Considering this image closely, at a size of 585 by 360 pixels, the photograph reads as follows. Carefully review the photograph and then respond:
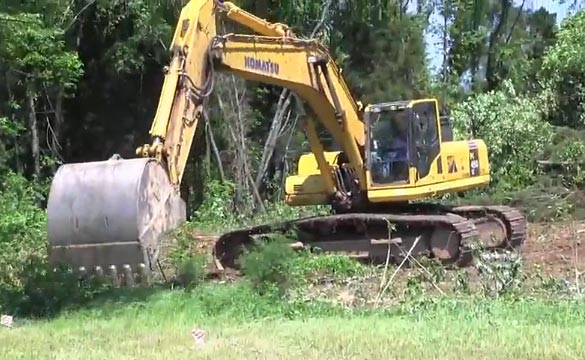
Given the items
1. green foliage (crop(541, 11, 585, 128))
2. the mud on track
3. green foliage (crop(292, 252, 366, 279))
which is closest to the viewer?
green foliage (crop(292, 252, 366, 279))

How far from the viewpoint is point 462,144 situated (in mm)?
17938

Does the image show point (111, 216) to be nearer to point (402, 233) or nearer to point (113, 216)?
point (113, 216)

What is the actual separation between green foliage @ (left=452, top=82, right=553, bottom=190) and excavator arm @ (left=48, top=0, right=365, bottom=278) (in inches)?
473

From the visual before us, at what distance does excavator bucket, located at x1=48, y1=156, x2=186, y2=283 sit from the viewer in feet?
41.1

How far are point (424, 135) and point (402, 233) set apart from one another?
161 cm

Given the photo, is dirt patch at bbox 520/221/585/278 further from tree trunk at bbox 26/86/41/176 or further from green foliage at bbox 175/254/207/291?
tree trunk at bbox 26/86/41/176

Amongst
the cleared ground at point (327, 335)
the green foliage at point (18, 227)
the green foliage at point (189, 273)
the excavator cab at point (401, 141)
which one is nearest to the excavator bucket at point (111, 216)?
the green foliage at point (189, 273)

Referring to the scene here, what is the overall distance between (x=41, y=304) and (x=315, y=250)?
534cm

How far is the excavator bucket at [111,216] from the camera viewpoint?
1252 centimetres

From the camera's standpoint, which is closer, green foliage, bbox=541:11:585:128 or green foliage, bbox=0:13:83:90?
green foliage, bbox=0:13:83:90

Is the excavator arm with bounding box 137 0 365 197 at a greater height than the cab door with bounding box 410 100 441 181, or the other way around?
the excavator arm with bounding box 137 0 365 197

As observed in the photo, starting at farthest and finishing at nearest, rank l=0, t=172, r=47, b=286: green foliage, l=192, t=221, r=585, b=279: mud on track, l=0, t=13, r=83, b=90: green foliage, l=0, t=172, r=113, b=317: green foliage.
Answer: l=0, t=13, r=83, b=90: green foliage, l=0, t=172, r=47, b=286: green foliage, l=192, t=221, r=585, b=279: mud on track, l=0, t=172, r=113, b=317: green foliage

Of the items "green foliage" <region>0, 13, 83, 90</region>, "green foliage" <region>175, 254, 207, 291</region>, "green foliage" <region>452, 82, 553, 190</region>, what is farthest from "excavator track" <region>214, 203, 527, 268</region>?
"green foliage" <region>0, 13, 83, 90</region>

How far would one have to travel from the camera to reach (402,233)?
17.0 m
